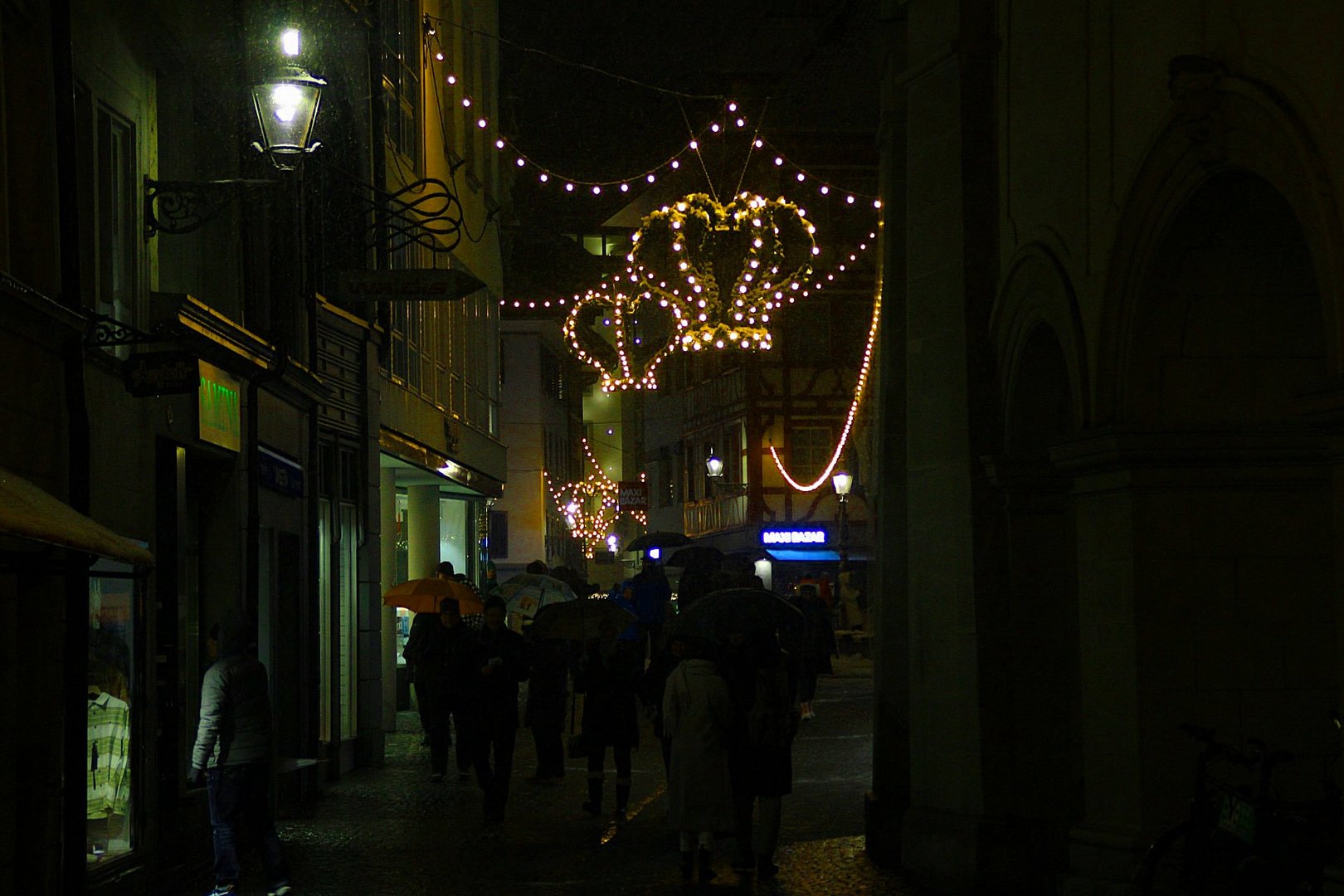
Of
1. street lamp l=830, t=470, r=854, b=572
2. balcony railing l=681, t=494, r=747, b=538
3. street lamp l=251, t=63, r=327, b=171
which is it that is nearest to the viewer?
street lamp l=251, t=63, r=327, b=171

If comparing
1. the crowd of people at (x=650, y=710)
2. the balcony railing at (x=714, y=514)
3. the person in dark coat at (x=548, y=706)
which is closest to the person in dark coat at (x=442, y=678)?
the crowd of people at (x=650, y=710)

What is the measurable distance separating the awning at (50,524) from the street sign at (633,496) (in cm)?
5367

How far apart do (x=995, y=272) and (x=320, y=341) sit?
348 inches

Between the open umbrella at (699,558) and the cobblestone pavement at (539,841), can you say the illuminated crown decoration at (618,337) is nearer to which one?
the open umbrella at (699,558)

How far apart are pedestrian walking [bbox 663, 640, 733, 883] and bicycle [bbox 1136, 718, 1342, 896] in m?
3.80

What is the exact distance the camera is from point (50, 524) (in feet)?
28.5

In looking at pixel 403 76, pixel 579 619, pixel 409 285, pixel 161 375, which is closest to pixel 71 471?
pixel 161 375

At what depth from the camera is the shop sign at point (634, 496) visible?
64000 mm

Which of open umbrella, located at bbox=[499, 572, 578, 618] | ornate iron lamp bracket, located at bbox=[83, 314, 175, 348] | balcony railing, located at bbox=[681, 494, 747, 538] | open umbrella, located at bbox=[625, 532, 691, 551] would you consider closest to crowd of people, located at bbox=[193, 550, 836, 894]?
open umbrella, located at bbox=[499, 572, 578, 618]

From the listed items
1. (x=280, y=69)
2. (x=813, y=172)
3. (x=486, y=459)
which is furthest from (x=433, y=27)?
(x=813, y=172)

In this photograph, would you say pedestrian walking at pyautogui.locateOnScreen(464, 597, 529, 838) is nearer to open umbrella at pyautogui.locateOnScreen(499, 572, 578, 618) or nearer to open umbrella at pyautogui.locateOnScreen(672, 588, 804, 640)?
open umbrella at pyautogui.locateOnScreen(672, 588, 804, 640)

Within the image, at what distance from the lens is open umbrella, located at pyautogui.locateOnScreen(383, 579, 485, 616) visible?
68.8 ft

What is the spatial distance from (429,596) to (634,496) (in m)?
43.1

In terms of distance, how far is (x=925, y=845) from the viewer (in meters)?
12.8
